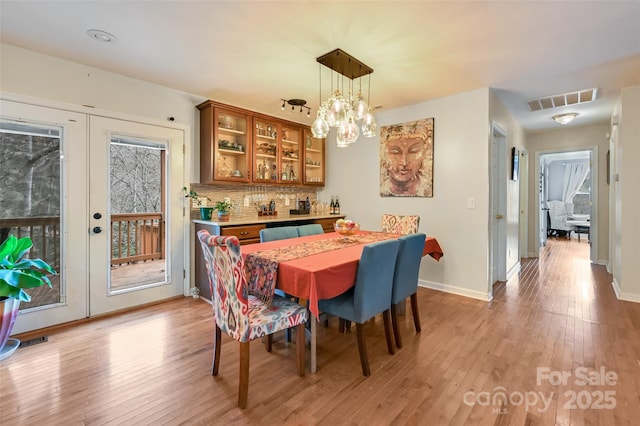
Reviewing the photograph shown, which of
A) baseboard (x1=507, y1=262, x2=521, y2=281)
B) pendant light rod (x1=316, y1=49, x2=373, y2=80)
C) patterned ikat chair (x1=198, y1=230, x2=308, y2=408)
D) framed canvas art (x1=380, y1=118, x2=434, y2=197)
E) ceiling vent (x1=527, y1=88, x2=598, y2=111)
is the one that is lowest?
baseboard (x1=507, y1=262, x2=521, y2=281)

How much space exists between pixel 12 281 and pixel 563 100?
600 centimetres

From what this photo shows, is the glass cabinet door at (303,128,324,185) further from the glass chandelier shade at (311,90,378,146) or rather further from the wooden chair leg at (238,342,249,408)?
the wooden chair leg at (238,342,249,408)

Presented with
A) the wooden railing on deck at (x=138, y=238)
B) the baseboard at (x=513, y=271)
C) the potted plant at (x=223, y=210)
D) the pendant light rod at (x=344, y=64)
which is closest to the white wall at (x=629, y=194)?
the baseboard at (x=513, y=271)

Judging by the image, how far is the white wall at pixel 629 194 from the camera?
11.3 feet

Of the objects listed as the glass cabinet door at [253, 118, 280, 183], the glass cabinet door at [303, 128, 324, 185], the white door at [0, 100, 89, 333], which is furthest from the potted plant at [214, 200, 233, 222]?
the glass cabinet door at [303, 128, 324, 185]

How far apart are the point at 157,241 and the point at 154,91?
1797mm

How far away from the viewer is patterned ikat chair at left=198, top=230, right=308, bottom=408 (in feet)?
5.60

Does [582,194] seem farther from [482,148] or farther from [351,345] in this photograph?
[351,345]

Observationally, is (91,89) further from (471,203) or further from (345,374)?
(471,203)

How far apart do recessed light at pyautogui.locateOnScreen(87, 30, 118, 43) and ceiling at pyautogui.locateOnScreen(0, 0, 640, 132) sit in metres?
0.05

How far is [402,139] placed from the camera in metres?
4.26

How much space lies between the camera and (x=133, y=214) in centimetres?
361

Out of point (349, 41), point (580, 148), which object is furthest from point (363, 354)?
point (580, 148)

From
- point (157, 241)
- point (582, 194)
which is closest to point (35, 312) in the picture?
point (157, 241)
